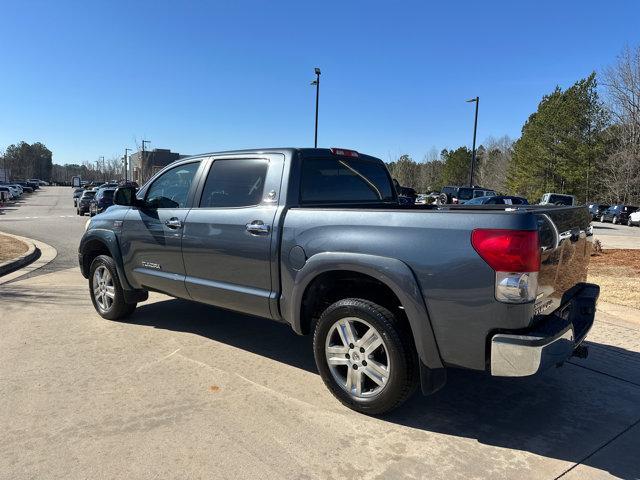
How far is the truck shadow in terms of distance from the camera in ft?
10.1

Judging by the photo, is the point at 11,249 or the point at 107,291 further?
the point at 11,249

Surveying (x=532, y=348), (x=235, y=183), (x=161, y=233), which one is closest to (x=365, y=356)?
(x=532, y=348)

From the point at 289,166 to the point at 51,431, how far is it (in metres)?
2.52

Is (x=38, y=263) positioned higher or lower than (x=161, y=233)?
lower

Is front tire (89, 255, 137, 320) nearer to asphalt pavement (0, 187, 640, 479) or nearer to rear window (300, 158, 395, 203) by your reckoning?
asphalt pavement (0, 187, 640, 479)

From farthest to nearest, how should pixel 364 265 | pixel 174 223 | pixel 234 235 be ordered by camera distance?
pixel 174 223
pixel 234 235
pixel 364 265

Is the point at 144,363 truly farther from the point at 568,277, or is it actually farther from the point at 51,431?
the point at 568,277

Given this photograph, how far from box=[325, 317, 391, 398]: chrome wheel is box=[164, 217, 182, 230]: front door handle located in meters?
1.96

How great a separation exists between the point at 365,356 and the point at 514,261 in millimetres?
1247

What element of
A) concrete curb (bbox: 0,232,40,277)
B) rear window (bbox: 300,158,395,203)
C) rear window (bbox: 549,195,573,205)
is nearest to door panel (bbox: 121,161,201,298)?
rear window (bbox: 300,158,395,203)

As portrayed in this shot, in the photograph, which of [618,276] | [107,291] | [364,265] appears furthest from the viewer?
[618,276]

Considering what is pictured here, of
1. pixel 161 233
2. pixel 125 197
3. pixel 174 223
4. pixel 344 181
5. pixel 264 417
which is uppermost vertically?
pixel 344 181

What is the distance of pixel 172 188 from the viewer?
4.99 m

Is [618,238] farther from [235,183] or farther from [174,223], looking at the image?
[174,223]
